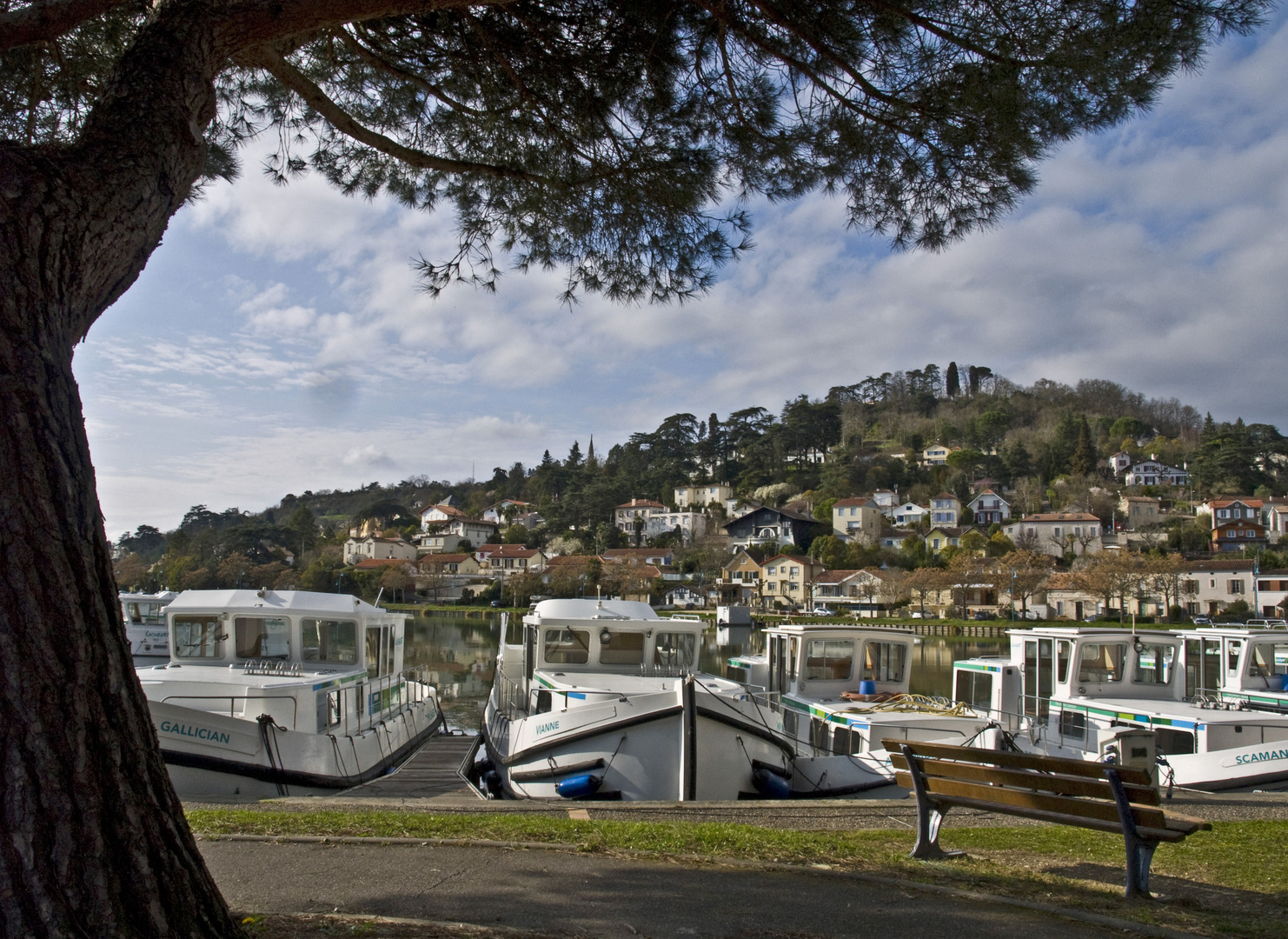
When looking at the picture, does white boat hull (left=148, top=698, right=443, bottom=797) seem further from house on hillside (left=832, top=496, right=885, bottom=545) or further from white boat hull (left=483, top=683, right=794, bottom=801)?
house on hillside (left=832, top=496, right=885, bottom=545)

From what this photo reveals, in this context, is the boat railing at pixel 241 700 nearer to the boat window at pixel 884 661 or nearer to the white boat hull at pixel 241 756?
the white boat hull at pixel 241 756

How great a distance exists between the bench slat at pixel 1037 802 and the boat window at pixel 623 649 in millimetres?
9450

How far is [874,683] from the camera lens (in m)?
16.0

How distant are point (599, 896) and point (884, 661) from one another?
1237cm

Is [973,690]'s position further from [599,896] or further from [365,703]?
[599,896]

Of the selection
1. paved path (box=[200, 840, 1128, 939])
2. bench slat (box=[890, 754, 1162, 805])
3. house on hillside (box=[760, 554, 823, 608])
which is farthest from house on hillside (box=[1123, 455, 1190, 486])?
paved path (box=[200, 840, 1128, 939])

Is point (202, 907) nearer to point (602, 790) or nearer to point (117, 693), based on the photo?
point (117, 693)

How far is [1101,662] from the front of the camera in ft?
50.9

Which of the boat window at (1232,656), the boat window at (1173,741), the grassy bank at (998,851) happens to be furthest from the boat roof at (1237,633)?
the grassy bank at (998,851)

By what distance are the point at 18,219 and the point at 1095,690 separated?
16.1 metres

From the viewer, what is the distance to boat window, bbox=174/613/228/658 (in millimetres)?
14156

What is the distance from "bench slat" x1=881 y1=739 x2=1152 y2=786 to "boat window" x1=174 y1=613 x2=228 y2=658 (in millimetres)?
11159

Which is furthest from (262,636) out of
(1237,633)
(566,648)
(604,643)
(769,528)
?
(769,528)

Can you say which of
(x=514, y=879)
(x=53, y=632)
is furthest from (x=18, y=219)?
(x=514, y=879)
